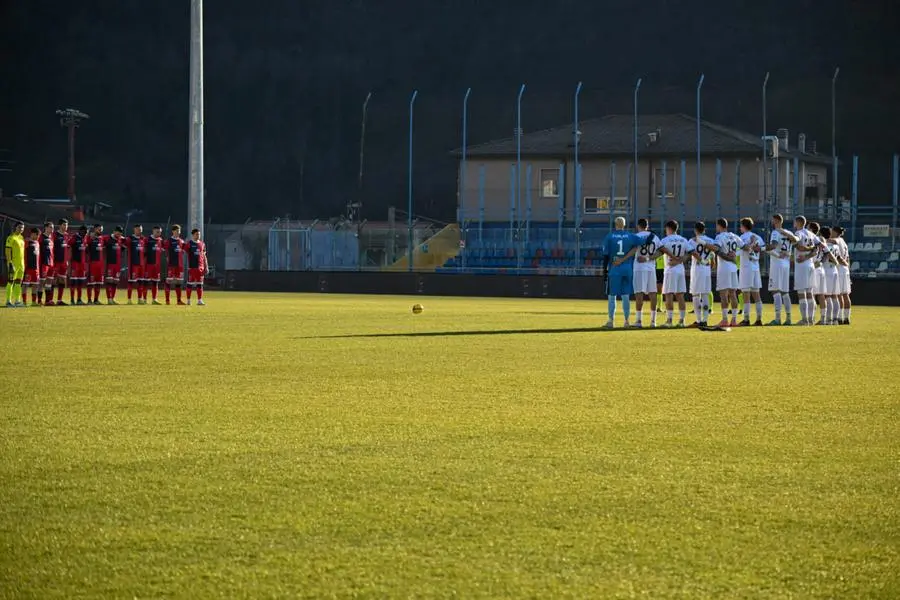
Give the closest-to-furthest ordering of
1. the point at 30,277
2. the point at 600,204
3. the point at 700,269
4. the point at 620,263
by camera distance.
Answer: the point at 620,263 < the point at 700,269 < the point at 30,277 < the point at 600,204

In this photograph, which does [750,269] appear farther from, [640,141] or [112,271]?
[640,141]

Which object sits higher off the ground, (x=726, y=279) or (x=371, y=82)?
(x=371, y=82)

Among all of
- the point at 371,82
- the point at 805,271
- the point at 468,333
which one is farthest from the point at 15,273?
the point at 371,82

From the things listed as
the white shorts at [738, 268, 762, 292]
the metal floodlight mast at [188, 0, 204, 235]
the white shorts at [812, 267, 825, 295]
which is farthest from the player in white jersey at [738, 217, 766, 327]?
the metal floodlight mast at [188, 0, 204, 235]

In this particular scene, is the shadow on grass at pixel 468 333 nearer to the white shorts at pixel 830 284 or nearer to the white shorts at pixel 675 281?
the white shorts at pixel 675 281

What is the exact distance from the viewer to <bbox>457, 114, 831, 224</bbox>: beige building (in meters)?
70.6

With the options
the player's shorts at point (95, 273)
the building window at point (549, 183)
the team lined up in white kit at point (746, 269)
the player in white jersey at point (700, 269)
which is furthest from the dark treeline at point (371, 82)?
the player in white jersey at point (700, 269)

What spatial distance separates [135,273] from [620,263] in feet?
54.9

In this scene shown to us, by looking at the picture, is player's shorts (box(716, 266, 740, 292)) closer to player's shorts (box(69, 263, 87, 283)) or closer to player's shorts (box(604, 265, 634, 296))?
player's shorts (box(604, 265, 634, 296))

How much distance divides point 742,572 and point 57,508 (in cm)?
360

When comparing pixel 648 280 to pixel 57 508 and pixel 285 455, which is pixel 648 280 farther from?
pixel 57 508

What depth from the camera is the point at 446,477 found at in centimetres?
867

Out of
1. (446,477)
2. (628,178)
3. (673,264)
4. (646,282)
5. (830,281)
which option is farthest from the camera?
(628,178)

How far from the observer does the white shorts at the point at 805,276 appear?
2975 cm
